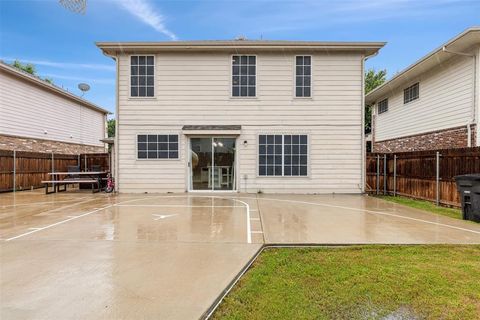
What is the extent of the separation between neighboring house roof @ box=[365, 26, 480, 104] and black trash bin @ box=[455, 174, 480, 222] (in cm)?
515

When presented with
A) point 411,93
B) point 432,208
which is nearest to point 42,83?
point 432,208

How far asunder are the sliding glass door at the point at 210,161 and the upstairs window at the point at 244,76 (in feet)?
6.38

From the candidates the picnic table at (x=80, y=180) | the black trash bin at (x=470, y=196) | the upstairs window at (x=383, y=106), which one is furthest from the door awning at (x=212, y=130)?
the upstairs window at (x=383, y=106)

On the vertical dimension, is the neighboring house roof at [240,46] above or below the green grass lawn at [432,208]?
above

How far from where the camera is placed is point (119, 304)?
2650 millimetres

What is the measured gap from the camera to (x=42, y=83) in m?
15.6

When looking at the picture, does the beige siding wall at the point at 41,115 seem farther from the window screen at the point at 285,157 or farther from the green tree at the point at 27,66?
the green tree at the point at 27,66

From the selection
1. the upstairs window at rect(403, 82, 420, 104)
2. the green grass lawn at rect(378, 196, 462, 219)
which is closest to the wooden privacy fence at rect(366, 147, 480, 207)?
the green grass lawn at rect(378, 196, 462, 219)

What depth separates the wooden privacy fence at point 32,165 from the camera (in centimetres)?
1224

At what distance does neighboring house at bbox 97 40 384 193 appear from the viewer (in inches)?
450

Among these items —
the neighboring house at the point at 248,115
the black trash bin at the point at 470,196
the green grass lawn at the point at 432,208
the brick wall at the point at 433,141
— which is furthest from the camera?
the neighboring house at the point at 248,115

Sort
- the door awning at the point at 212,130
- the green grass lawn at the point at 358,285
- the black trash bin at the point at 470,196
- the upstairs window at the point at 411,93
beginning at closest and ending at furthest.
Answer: the green grass lawn at the point at 358,285
the black trash bin at the point at 470,196
the door awning at the point at 212,130
the upstairs window at the point at 411,93

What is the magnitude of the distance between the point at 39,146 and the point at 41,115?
1.72m

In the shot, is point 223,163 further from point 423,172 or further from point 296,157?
point 423,172
